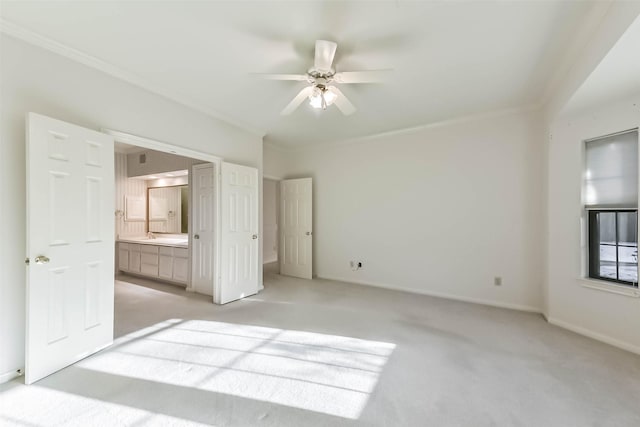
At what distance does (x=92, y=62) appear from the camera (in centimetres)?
238

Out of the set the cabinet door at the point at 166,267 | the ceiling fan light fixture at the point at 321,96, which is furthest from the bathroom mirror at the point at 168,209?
the ceiling fan light fixture at the point at 321,96

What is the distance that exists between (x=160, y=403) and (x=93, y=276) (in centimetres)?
132

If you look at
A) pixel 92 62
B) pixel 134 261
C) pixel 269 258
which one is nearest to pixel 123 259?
pixel 134 261

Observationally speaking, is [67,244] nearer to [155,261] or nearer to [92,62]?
[92,62]

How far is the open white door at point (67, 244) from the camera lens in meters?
1.92

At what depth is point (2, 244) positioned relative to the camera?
191 centimetres

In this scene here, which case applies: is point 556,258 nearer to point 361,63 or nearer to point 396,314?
point 396,314

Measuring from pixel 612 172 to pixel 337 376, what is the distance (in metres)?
3.35

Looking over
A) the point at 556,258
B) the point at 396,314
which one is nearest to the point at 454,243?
the point at 556,258

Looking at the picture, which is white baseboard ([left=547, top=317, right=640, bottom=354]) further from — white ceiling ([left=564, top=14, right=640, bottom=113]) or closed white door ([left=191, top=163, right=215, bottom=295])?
closed white door ([left=191, top=163, right=215, bottom=295])

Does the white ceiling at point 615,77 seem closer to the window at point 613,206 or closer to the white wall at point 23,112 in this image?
the window at point 613,206

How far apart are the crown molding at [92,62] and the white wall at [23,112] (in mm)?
44

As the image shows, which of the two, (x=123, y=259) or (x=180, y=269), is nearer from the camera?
(x=180, y=269)

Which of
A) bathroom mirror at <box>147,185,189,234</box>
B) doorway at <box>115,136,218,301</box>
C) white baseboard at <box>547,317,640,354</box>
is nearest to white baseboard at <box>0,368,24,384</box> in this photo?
doorway at <box>115,136,218,301</box>
